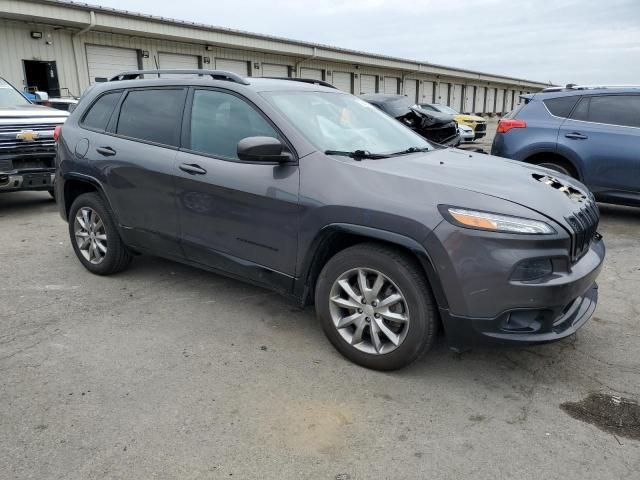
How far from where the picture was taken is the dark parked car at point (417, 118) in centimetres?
1060

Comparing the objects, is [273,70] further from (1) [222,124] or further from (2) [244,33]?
(1) [222,124]

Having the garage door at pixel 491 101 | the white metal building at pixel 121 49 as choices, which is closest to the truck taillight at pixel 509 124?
the white metal building at pixel 121 49

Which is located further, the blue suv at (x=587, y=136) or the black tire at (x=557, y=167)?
the black tire at (x=557, y=167)

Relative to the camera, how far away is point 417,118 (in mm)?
11195

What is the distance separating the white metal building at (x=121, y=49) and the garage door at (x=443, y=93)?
38.9 feet

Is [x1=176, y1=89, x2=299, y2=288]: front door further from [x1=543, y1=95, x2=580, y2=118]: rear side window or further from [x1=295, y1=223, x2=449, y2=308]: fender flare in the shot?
[x1=543, y1=95, x2=580, y2=118]: rear side window

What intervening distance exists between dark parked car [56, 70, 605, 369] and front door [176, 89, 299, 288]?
0.01 meters

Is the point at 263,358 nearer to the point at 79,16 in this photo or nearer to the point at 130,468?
the point at 130,468

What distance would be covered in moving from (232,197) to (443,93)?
39.1 m

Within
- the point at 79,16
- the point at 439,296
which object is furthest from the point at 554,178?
the point at 79,16

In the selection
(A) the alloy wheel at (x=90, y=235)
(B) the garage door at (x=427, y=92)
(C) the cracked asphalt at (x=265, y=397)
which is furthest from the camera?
(B) the garage door at (x=427, y=92)

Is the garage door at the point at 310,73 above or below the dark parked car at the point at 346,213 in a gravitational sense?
above

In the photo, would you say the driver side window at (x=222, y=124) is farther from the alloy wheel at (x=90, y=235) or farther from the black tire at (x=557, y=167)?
the black tire at (x=557, y=167)

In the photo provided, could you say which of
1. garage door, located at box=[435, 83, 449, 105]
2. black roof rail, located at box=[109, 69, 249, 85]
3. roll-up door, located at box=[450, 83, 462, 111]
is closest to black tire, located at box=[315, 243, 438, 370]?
black roof rail, located at box=[109, 69, 249, 85]
